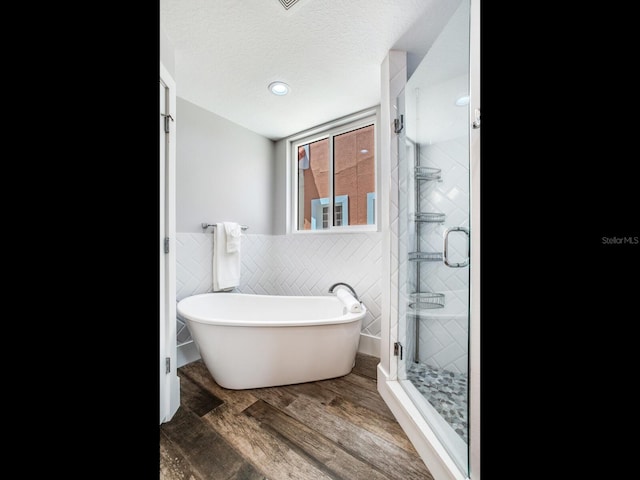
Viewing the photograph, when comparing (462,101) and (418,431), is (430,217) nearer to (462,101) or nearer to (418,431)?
(462,101)

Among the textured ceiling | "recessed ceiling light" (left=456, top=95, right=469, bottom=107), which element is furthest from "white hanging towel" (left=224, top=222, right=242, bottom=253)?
"recessed ceiling light" (left=456, top=95, right=469, bottom=107)

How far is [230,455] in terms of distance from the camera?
3.63ft

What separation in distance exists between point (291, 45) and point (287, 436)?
2.13 metres

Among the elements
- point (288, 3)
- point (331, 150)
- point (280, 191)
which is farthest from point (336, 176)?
point (288, 3)

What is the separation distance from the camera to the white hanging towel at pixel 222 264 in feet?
7.39

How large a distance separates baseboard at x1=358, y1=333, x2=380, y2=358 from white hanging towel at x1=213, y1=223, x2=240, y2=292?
1.29m

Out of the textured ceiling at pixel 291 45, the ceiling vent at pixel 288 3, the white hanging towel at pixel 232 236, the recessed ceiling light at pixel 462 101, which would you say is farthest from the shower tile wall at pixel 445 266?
the white hanging towel at pixel 232 236

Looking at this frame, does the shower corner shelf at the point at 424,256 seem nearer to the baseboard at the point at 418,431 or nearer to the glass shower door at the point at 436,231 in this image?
the glass shower door at the point at 436,231

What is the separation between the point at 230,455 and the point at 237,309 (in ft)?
3.98

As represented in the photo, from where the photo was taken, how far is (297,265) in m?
2.69
